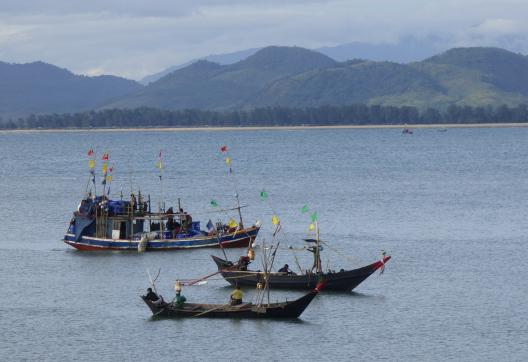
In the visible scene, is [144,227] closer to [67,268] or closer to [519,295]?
[67,268]

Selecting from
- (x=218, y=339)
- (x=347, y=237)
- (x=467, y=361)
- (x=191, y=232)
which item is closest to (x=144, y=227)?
(x=191, y=232)

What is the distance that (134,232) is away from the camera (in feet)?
274

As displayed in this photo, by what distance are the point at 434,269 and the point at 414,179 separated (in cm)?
7514

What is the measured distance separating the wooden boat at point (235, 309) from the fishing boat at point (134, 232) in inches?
866

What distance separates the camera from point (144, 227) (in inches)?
3605

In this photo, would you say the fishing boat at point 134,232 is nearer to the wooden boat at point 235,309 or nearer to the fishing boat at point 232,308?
the fishing boat at point 232,308

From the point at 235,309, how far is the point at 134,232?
26344 millimetres

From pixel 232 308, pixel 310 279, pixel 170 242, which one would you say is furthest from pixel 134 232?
pixel 232 308

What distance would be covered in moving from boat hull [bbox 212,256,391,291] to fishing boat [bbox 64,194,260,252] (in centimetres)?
1565

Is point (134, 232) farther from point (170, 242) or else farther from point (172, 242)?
point (172, 242)

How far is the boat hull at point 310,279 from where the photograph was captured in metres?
64.6

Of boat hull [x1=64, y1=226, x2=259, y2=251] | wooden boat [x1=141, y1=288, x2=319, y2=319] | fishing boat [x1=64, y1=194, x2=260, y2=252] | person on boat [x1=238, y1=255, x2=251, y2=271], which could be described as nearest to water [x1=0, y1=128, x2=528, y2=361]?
wooden boat [x1=141, y1=288, x2=319, y2=319]

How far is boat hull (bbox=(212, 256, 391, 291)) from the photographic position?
6456 centimetres

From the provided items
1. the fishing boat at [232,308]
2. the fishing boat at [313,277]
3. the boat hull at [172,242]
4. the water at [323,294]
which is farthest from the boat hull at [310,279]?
the boat hull at [172,242]
